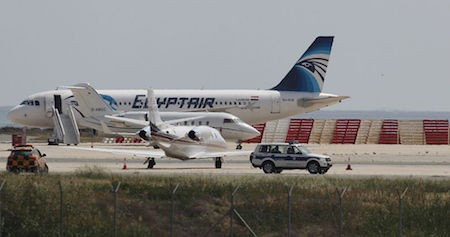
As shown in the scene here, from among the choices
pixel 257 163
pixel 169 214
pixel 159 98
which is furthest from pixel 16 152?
pixel 159 98

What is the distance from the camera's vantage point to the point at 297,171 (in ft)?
186

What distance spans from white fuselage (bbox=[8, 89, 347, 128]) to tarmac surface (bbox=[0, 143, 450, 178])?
8.23m

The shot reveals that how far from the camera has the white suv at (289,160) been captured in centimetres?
5356

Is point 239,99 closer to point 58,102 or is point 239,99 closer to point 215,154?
point 58,102

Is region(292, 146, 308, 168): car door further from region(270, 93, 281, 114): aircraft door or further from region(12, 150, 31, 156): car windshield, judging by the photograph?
region(270, 93, 281, 114): aircraft door

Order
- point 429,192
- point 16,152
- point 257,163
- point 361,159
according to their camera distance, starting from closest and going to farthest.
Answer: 1. point 429,192
2. point 16,152
3. point 257,163
4. point 361,159

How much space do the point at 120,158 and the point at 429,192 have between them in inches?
1182

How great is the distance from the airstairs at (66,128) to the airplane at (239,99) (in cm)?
44

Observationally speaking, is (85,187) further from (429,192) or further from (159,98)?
(159,98)

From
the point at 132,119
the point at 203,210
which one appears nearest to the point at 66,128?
the point at 132,119

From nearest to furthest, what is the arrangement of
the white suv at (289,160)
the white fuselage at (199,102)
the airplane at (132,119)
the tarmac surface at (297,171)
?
the white suv at (289,160) < the tarmac surface at (297,171) < the airplane at (132,119) < the white fuselage at (199,102)

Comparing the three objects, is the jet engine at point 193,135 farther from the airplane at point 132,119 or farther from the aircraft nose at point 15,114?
the aircraft nose at point 15,114

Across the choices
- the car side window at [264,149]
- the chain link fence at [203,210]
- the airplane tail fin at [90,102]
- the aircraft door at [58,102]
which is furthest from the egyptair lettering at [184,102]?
the chain link fence at [203,210]

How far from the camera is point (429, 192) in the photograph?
41.4m
